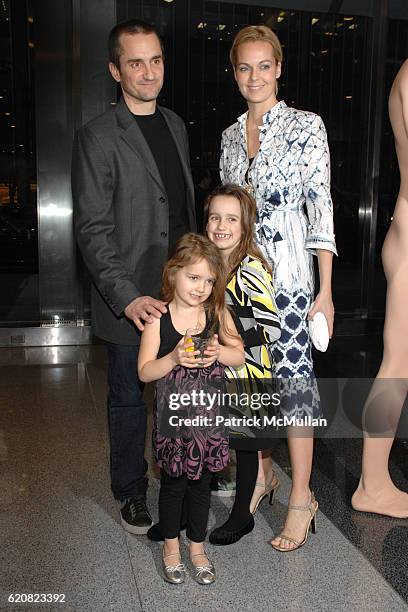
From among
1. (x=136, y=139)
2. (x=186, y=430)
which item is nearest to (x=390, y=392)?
(x=186, y=430)

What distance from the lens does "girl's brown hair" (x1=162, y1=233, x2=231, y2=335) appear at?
194cm

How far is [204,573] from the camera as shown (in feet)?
6.59

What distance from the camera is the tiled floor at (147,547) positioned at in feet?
6.32

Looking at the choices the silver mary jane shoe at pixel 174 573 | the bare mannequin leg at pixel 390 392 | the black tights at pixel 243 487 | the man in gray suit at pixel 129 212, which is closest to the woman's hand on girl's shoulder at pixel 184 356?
the man in gray suit at pixel 129 212

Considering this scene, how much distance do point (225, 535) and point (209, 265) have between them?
0.90m

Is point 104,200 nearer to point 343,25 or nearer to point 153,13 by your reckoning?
point 153,13

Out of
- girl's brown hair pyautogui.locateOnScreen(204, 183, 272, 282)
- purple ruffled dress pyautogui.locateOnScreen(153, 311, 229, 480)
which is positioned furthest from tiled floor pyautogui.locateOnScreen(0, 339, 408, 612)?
girl's brown hair pyautogui.locateOnScreen(204, 183, 272, 282)

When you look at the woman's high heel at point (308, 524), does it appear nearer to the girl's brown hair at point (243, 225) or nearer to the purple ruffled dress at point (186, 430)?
the purple ruffled dress at point (186, 430)

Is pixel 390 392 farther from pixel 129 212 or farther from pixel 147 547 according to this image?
pixel 129 212

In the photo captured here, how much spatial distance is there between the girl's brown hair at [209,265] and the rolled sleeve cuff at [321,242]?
0.32 meters

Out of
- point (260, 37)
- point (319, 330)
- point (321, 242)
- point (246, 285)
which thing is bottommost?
point (319, 330)

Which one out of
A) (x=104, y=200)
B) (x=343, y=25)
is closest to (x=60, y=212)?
(x=343, y=25)

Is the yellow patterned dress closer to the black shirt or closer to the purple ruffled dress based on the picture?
the purple ruffled dress

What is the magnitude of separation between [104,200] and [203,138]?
3.48 metres
